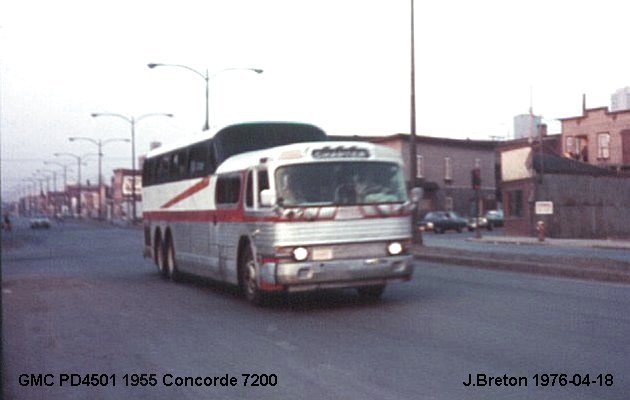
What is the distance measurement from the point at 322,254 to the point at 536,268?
7.70 m

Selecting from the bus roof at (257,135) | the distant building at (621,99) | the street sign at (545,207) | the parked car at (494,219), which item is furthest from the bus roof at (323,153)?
the parked car at (494,219)

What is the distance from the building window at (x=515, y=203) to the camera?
155 feet

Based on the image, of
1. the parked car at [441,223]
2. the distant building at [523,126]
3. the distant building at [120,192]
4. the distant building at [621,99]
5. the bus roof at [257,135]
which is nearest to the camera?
Answer: the bus roof at [257,135]

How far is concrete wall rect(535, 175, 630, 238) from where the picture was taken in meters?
44.5

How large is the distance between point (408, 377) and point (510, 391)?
993mm

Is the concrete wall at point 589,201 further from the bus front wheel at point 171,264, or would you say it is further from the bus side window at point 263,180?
the bus side window at point 263,180

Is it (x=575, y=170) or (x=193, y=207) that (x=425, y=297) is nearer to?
(x=193, y=207)

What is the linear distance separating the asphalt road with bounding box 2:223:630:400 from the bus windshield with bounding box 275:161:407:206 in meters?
1.72

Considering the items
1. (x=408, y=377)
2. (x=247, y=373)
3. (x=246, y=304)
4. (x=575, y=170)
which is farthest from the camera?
(x=575, y=170)

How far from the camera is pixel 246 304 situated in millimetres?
13844

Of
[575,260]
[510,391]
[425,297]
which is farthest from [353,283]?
[575,260]

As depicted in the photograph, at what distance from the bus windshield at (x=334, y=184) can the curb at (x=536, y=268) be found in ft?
18.0

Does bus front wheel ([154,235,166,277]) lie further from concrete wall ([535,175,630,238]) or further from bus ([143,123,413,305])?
concrete wall ([535,175,630,238])

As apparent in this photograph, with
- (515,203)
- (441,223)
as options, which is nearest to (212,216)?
(515,203)
